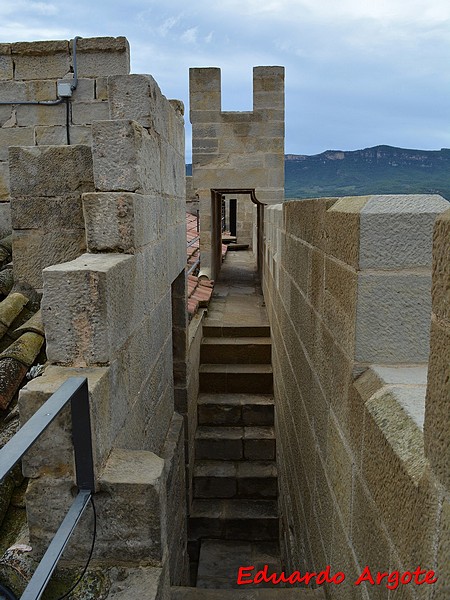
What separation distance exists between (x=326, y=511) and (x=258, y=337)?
5.55 metres

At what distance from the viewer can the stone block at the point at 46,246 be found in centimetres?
340

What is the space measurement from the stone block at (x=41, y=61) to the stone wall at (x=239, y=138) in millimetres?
4196

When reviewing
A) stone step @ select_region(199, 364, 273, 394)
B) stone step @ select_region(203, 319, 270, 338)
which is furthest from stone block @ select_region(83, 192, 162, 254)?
stone step @ select_region(203, 319, 270, 338)

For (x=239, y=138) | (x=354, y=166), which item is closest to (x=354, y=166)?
(x=354, y=166)

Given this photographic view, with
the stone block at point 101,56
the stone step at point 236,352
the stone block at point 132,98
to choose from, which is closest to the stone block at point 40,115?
the stone block at point 101,56

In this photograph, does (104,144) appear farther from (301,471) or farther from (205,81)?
(205,81)

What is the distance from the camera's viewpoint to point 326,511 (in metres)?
2.71

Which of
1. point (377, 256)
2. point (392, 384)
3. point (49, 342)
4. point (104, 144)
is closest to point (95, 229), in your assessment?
point (104, 144)

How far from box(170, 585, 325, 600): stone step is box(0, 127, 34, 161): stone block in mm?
4304

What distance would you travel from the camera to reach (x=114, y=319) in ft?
8.18

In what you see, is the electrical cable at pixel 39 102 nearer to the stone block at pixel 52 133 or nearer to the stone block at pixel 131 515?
the stone block at pixel 52 133

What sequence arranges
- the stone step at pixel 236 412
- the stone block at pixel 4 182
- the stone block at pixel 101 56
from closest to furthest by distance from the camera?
the stone block at pixel 4 182
the stone block at pixel 101 56
the stone step at pixel 236 412

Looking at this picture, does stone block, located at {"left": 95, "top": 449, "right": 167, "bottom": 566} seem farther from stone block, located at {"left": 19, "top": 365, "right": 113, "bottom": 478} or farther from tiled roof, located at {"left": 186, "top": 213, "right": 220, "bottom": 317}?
tiled roof, located at {"left": 186, "top": 213, "right": 220, "bottom": 317}

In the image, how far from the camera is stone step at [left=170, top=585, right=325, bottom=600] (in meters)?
2.89
